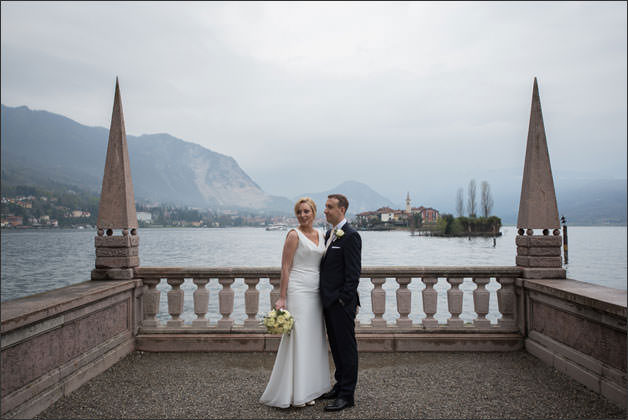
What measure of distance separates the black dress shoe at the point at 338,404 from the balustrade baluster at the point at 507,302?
3216 millimetres

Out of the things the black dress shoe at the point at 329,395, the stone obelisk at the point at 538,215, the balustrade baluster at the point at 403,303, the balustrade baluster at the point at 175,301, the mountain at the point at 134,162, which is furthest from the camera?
the mountain at the point at 134,162

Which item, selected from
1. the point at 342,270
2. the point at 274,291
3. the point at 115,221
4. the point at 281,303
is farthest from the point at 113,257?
the point at 342,270

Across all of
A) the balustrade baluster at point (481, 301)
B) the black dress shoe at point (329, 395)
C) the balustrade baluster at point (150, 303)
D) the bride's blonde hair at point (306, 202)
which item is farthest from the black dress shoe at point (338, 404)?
the balustrade baluster at point (150, 303)

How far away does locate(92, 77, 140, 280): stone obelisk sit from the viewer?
19.8 ft

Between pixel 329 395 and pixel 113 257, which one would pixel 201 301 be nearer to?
pixel 113 257

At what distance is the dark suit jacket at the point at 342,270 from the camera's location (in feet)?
12.9

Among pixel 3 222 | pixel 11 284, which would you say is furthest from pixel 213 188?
pixel 3 222

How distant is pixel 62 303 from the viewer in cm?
440

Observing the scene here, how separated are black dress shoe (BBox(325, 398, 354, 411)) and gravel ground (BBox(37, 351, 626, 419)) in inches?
2.3

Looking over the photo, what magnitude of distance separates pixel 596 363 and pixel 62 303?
19.3ft

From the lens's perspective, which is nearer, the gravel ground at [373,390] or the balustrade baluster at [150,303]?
the gravel ground at [373,390]

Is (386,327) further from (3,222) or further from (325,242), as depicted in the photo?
(3,222)

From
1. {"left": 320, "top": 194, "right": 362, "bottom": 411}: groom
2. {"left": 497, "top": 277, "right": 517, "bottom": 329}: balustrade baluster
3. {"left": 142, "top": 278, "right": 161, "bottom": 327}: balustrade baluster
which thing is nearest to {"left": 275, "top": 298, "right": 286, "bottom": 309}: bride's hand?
{"left": 320, "top": 194, "right": 362, "bottom": 411}: groom

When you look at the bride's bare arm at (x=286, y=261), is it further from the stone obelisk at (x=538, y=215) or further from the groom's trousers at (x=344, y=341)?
the stone obelisk at (x=538, y=215)
